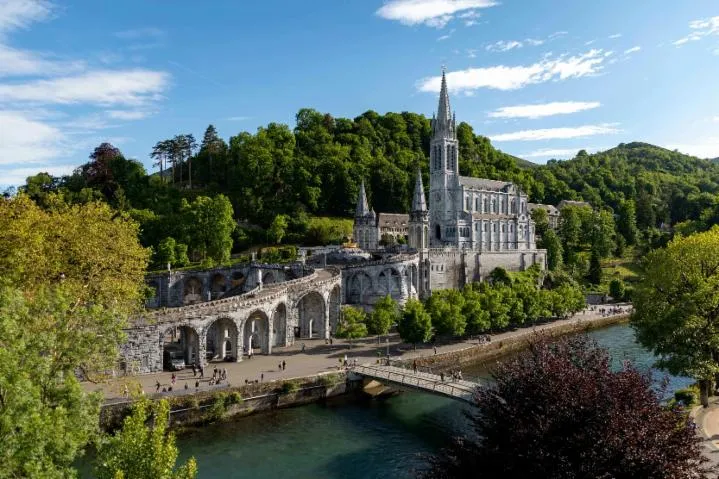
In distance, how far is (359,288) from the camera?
61906 mm

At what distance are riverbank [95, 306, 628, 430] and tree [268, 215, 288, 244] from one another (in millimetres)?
35109

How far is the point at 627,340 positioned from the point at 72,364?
172 ft

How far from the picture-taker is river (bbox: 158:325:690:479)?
85.5ft

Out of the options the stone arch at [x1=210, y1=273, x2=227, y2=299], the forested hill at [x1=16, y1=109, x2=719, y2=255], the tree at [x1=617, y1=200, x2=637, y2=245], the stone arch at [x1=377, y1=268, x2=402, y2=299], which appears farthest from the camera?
the tree at [x1=617, y1=200, x2=637, y2=245]

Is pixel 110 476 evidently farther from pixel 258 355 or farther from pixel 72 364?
pixel 258 355

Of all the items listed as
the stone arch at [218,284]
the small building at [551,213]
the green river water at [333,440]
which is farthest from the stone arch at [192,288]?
the small building at [551,213]

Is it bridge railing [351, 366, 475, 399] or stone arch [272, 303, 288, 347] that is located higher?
stone arch [272, 303, 288, 347]

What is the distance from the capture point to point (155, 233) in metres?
76.2

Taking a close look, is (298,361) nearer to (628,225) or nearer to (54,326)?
(54,326)

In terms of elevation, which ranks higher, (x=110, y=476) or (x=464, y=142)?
(x=464, y=142)

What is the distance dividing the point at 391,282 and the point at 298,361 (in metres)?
22.5

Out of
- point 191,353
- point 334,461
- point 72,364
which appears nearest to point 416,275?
point 191,353

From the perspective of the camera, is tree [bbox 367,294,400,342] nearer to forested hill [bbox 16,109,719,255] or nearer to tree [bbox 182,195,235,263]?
tree [bbox 182,195,235,263]

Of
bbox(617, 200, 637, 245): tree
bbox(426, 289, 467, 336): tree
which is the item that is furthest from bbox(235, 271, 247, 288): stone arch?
bbox(617, 200, 637, 245): tree
